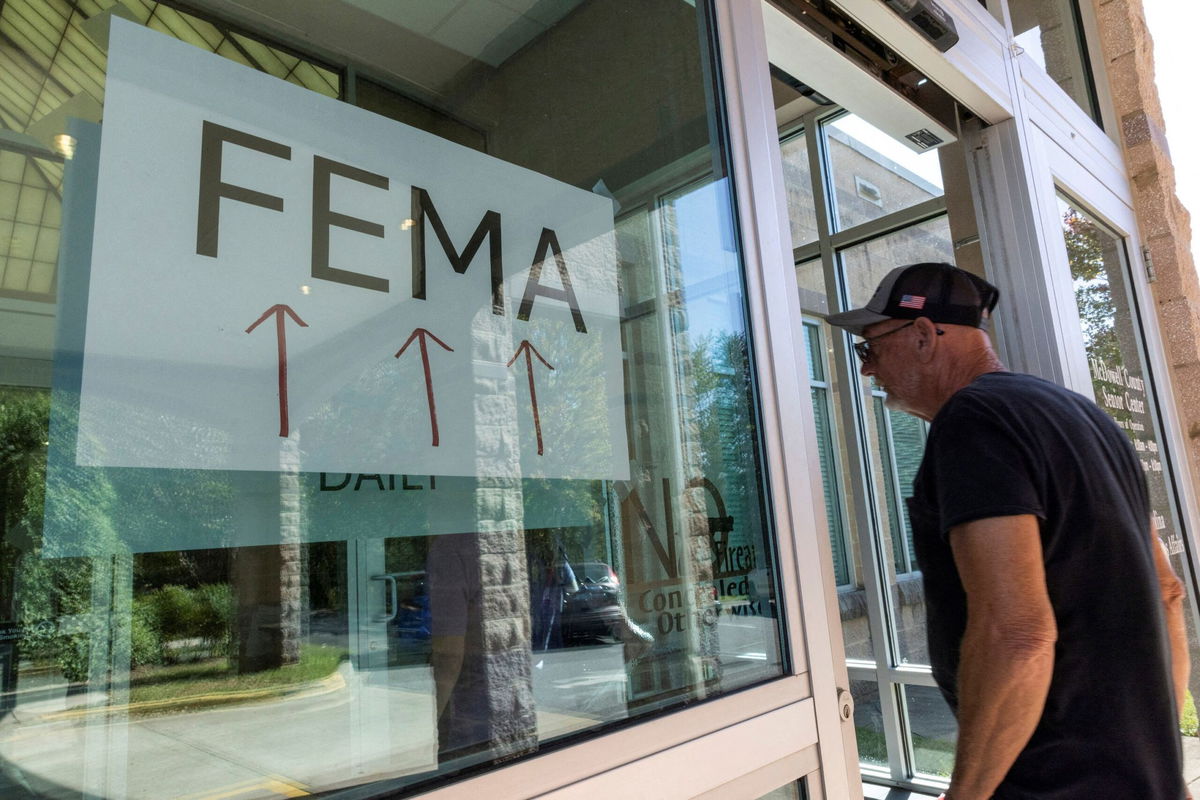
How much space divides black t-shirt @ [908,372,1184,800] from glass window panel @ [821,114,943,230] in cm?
298

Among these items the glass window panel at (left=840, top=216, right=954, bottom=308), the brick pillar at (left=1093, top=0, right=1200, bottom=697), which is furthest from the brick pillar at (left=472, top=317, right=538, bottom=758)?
the glass window panel at (left=840, top=216, right=954, bottom=308)

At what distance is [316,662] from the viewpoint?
0.74m

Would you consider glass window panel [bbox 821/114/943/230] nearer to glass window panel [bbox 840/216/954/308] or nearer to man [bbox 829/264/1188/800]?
glass window panel [bbox 840/216/954/308]

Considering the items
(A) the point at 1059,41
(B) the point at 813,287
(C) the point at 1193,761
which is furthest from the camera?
(B) the point at 813,287

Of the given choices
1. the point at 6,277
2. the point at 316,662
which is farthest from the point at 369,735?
the point at 6,277

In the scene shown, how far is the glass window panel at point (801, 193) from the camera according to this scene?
15.2ft

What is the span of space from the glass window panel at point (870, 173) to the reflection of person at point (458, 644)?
3583 millimetres

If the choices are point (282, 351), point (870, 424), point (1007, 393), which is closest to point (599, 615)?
point (282, 351)

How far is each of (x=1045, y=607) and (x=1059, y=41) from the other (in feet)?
9.74

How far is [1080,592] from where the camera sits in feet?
3.84

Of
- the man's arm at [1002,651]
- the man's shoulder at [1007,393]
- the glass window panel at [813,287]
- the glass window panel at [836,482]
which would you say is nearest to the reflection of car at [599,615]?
the man's arm at [1002,651]

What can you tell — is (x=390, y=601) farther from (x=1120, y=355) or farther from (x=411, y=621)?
(x=1120, y=355)

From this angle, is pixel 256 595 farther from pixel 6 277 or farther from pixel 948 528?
pixel 948 528

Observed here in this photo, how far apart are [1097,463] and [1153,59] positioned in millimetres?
3521
